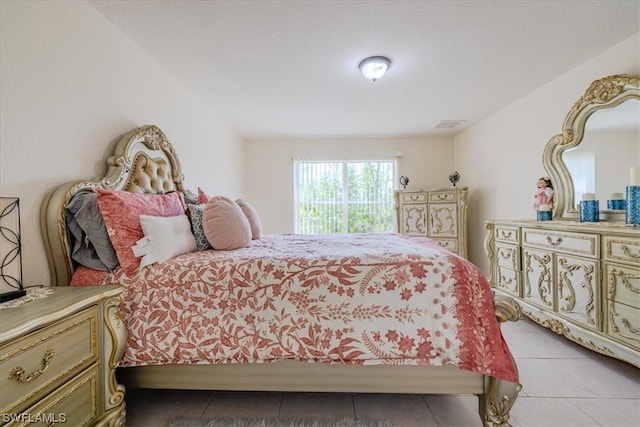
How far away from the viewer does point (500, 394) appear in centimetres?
132

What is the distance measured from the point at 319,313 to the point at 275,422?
24.8 inches

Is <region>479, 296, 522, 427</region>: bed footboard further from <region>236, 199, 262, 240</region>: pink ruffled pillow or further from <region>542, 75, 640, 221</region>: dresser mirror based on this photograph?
<region>236, 199, 262, 240</region>: pink ruffled pillow

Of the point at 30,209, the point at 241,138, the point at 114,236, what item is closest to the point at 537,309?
the point at 114,236

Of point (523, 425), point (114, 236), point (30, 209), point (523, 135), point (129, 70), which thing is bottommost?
point (523, 425)

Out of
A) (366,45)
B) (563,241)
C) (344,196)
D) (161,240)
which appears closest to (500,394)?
(563,241)

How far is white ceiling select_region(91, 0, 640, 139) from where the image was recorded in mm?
1745

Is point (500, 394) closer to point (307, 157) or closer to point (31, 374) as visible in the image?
point (31, 374)

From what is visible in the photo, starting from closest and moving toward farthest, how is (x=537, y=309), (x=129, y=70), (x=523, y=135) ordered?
(x=129, y=70) < (x=537, y=309) < (x=523, y=135)

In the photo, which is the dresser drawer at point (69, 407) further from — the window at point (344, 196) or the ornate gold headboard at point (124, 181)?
the window at point (344, 196)

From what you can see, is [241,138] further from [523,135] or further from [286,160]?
[523,135]

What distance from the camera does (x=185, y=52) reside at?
2.19m

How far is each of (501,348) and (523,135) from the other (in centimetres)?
282

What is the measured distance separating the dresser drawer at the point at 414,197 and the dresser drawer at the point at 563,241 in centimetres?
170

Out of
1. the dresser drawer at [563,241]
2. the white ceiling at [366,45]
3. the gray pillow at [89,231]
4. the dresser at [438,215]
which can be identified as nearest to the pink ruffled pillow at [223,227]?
the gray pillow at [89,231]
